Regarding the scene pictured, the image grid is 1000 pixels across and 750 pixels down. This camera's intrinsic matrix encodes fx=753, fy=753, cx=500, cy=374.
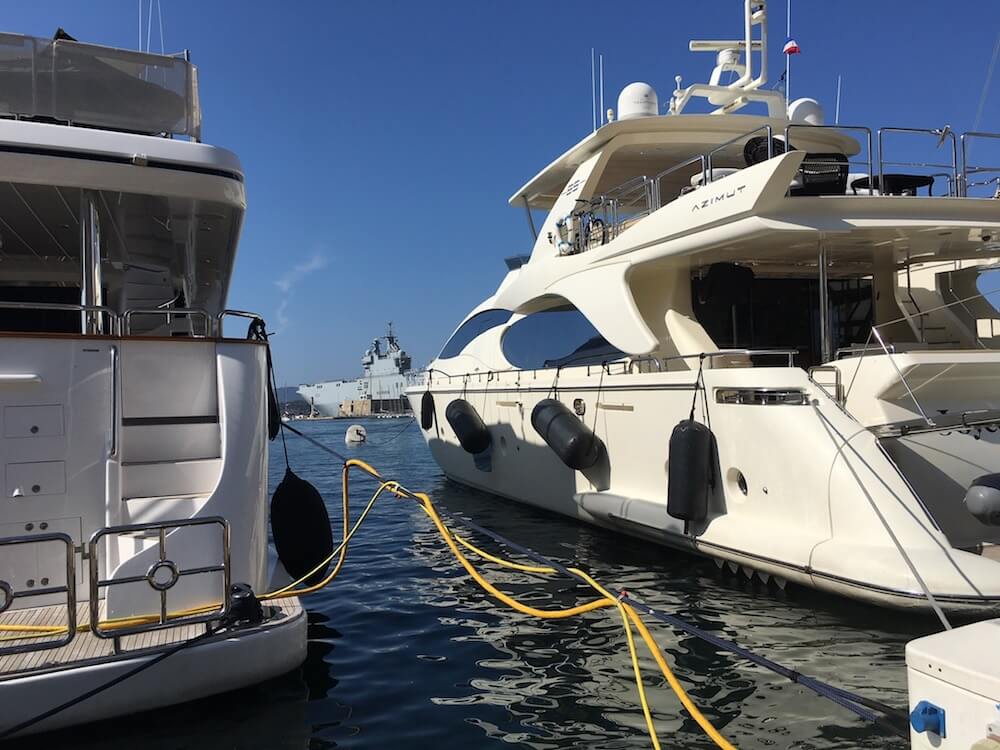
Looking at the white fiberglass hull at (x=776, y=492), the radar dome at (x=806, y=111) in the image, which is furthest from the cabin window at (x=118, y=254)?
the radar dome at (x=806, y=111)

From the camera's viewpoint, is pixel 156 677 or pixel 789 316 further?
pixel 789 316

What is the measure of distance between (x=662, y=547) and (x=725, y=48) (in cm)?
818

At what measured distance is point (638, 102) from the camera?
35.0 feet

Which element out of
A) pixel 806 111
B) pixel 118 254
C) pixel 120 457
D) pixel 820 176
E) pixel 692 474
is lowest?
pixel 692 474

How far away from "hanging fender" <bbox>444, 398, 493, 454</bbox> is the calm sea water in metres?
4.26

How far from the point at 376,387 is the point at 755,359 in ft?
196

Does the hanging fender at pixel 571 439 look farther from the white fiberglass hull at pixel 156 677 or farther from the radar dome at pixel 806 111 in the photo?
the radar dome at pixel 806 111

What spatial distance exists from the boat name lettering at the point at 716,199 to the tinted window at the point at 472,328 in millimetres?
5032

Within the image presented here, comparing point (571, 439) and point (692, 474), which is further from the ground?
point (571, 439)

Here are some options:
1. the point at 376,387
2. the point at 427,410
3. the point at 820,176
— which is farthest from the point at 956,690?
the point at 376,387

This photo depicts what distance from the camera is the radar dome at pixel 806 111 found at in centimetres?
1144

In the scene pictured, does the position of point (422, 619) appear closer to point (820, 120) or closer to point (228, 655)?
point (228, 655)

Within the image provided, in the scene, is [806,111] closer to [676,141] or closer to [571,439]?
[676,141]

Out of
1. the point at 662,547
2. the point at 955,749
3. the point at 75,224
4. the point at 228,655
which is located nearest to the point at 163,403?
the point at 228,655
